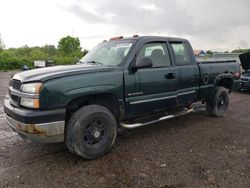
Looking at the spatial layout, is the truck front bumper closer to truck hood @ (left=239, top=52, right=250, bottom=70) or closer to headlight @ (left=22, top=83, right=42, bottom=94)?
headlight @ (left=22, top=83, right=42, bottom=94)

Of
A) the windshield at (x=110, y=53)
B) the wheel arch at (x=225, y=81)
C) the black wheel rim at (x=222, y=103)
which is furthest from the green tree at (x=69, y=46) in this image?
the windshield at (x=110, y=53)

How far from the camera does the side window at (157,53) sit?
4461mm

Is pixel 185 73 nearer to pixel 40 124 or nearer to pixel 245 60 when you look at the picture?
pixel 40 124

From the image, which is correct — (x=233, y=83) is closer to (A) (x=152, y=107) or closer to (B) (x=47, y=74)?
(A) (x=152, y=107)

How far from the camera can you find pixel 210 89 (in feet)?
18.9

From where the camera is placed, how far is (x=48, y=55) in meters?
51.1

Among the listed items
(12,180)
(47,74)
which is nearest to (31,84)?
(47,74)

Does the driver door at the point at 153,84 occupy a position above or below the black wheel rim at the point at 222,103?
above

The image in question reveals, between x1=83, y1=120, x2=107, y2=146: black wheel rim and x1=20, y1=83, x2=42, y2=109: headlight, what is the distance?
0.84 meters

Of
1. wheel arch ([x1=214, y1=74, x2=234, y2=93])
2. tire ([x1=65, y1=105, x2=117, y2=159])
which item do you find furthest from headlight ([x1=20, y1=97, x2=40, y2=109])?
wheel arch ([x1=214, y1=74, x2=234, y2=93])

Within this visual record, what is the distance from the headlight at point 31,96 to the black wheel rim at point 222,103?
4651mm

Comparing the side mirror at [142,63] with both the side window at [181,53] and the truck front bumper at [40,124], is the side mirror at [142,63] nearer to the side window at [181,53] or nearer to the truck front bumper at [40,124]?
the side window at [181,53]

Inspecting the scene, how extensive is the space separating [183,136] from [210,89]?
1.67m

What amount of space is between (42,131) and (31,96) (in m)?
0.48
